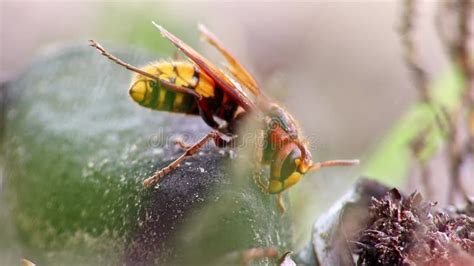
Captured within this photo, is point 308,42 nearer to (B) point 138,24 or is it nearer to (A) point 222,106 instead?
(B) point 138,24

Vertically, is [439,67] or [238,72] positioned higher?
[238,72]

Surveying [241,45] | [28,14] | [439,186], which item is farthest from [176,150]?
[28,14]

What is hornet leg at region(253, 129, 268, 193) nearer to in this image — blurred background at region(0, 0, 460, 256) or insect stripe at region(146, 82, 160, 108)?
insect stripe at region(146, 82, 160, 108)

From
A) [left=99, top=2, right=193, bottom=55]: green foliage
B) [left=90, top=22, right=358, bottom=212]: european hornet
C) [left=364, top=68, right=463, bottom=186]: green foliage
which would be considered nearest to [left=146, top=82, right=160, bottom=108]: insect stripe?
[left=90, top=22, right=358, bottom=212]: european hornet

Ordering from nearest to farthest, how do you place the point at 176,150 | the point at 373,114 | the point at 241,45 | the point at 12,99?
the point at 176,150, the point at 12,99, the point at 241,45, the point at 373,114

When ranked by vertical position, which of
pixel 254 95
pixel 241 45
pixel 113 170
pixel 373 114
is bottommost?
pixel 373 114

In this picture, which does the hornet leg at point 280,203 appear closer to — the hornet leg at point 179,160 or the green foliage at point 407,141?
the hornet leg at point 179,160

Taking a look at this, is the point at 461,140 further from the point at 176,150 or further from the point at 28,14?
the point at 28,14

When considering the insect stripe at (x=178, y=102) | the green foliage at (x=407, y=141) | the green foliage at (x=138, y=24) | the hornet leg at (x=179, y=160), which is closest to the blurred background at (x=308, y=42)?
the green foliage at (x=138, y=24)
